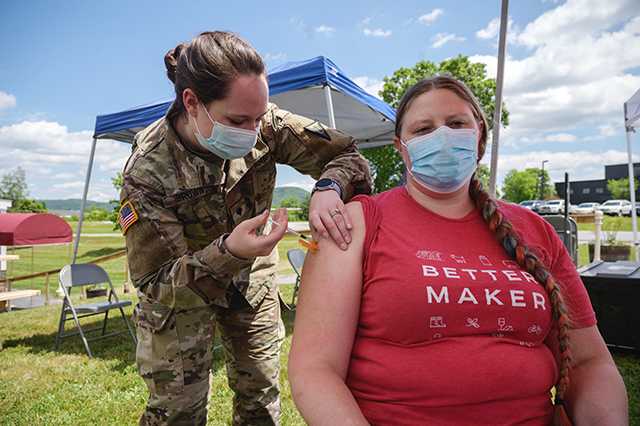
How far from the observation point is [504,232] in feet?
4.22

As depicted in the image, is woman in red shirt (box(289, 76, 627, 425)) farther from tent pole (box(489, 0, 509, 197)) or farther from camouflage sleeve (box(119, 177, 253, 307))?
→ tent pole (box(489, 0, 509, 197))

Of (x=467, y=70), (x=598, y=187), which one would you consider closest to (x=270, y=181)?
(x=467, y=70)

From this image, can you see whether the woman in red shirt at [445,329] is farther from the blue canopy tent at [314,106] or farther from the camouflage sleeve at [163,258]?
the blue canopy tent at [314,106]

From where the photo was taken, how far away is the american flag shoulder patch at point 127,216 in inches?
57.7

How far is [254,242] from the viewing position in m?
1.22

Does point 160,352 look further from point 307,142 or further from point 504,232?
point 504,232

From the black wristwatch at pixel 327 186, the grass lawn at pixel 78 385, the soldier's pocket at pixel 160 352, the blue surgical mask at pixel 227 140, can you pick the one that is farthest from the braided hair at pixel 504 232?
the grass lawn at pixel 78 385

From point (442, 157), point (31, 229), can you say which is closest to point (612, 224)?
point (442, 157)

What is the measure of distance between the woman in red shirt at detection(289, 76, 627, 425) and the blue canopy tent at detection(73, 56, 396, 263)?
2566mm

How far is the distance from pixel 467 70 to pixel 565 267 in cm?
2157

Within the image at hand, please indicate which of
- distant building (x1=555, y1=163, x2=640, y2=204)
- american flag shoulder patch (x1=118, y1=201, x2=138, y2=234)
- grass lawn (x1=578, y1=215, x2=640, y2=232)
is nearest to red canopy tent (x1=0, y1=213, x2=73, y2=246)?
american flag shoulder patch (x1=118, y1=201, x2=138, y2=234)

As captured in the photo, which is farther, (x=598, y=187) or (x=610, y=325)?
(x=598, y=187)

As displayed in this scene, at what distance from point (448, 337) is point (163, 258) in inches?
38.4

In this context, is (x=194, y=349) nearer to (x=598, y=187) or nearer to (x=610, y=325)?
(x=610, y=325)
